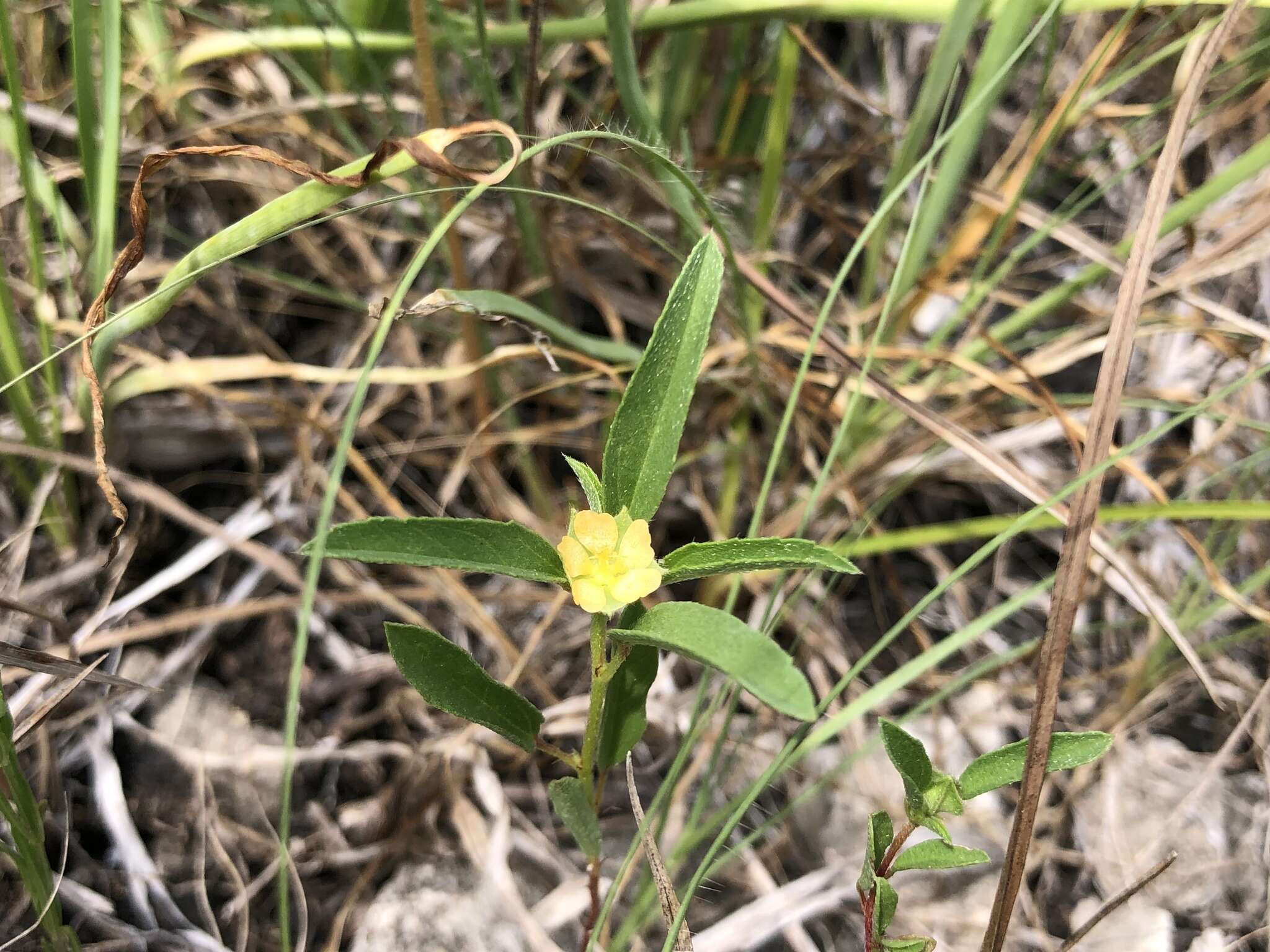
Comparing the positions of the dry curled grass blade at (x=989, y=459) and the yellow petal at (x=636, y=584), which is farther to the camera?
the dry curled grass blade at (x=989, y=459)

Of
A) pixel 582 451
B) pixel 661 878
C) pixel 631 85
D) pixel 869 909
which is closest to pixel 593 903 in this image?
pixel 661 878

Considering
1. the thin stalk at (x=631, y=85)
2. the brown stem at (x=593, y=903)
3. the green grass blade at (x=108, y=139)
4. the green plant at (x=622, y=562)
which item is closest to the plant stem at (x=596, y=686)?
the green plant at (x=622, y=562)

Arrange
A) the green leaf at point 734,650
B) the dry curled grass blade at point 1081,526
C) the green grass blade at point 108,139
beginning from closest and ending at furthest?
the green leaf at point 734,650 → the dry curled grass blade at point 1081,526 → the green grass blade at point 108,139

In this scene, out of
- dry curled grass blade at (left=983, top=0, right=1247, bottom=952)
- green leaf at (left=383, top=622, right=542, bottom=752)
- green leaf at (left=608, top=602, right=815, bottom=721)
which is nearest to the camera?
green leaf at (left=608, top=602, right=815, bottom=721)

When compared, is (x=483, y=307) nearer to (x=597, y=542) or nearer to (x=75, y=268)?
(x=597, y=542)

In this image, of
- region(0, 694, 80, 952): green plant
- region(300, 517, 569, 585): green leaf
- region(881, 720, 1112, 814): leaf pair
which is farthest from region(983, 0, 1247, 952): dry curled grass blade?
region(0, 694, 80, 952): green plant

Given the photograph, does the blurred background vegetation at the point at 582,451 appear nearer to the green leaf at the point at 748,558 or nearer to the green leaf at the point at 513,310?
the green leaf at the point at 513,310

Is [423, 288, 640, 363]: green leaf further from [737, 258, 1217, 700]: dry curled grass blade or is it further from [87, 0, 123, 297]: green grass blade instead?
[87, 0, 123, 297]: green grass blade
